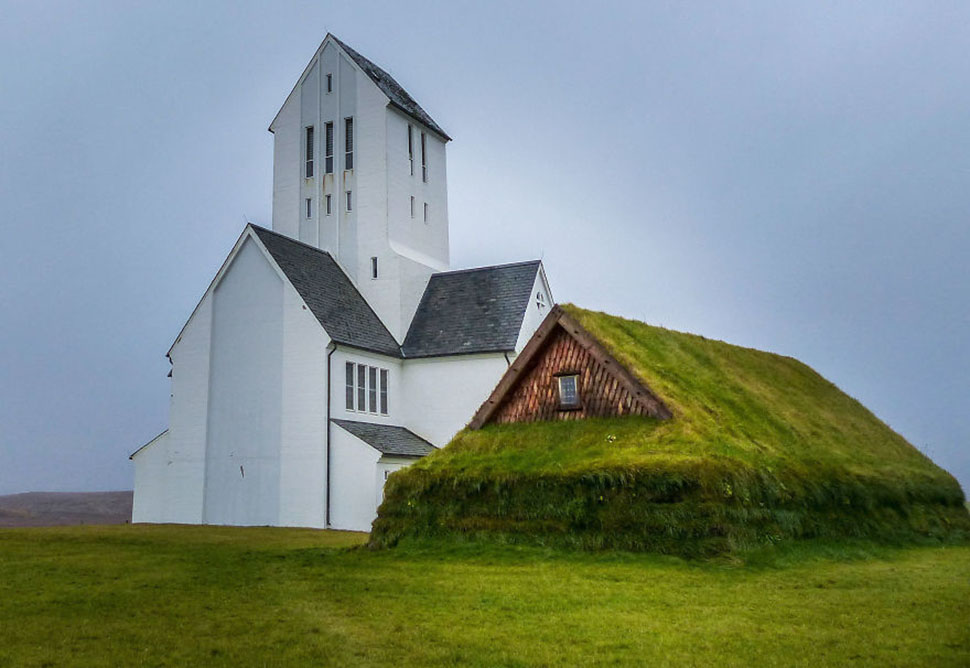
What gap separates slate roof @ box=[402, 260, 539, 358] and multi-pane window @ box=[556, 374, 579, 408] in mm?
13781

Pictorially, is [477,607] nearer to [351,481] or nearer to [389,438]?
[351,481]

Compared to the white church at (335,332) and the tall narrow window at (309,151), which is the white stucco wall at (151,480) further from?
the tall narrow window at (309,151)

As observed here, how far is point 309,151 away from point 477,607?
36.7 m

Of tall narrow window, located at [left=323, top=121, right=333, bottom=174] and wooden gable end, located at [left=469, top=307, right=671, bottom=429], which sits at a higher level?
tall narrow window, located at [left=323, top=121, right=333, bottom=174]

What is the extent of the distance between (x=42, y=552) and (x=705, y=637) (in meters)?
18.3

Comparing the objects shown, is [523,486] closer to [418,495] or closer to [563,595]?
[418,495]

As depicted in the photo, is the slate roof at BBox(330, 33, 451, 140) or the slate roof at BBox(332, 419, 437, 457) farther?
the slate roof at BBox(330, 33, 451, 140)

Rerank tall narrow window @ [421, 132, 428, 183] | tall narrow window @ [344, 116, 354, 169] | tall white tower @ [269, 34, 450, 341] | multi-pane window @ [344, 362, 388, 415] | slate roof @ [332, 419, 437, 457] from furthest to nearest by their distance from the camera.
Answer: tall narrow window @ [421, 132, 428, 183], tall narrow window @ [344, 116, 354, 169], tall white tower @ [269, 34, 450, 341], multi-pane window @ [344, 362, 388, 415], slate roof @ [332, 419, 437, 457]

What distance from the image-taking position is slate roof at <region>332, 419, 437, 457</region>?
35.8 metres

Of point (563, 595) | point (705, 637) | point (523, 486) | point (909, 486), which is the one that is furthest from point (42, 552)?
point (909, 486)

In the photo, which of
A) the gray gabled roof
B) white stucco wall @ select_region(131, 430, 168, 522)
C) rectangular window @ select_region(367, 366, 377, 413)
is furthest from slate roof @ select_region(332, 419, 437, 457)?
white stucco wall @ select_region(131, 430, 168, 522)

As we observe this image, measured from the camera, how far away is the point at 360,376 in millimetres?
38906

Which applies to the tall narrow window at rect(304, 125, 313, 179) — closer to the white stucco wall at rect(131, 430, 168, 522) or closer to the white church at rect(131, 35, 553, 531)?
the white church at rect(131, 35, 553, 531)

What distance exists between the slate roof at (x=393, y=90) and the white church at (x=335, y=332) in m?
0.19
